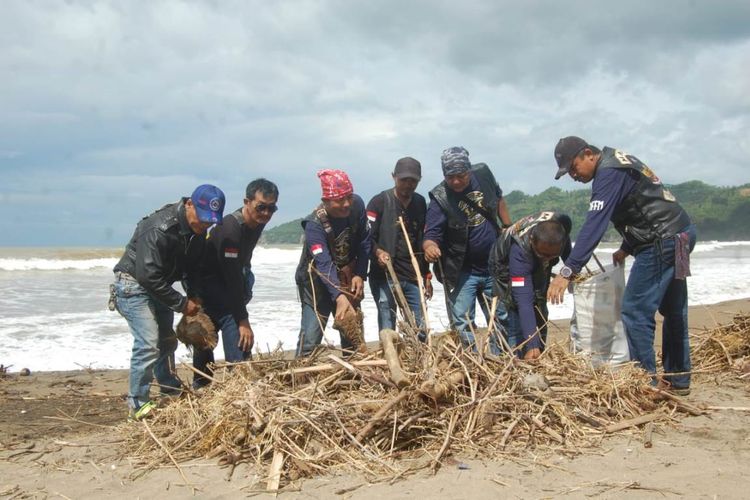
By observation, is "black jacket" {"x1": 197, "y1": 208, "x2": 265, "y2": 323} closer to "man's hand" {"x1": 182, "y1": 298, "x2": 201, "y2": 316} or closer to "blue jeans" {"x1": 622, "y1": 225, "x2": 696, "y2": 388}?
"man's hand" {"x1": 182, "y1": 298, "x2": 201, "y2": 316}

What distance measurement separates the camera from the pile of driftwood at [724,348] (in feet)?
17.4

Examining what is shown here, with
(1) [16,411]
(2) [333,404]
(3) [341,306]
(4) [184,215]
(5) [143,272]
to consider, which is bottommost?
(1) [16,411]

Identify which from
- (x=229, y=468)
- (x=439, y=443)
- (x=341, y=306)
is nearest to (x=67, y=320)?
(x=341, y=306)

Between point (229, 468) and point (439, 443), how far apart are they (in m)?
1.16

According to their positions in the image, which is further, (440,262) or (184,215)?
(440,262)

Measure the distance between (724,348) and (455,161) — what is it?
9.14 feet

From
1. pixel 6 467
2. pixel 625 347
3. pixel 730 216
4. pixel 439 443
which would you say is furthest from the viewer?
pixel 730 216

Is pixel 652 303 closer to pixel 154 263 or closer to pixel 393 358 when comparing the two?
pixel 393 358

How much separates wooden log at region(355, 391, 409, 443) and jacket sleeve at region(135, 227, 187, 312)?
1.94 meters

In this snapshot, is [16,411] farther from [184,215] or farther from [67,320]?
[67,320]

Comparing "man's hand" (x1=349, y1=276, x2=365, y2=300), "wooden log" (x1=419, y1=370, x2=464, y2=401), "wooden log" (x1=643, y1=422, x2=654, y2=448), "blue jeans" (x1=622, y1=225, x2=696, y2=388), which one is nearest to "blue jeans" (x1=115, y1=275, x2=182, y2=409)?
"man's hand" (x1=349, y1=276, x2=365, y2=300)

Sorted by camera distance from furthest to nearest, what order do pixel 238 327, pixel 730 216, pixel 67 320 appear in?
pixel 730 216 < pixel 67 320 < pixel 238 327

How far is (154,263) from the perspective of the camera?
4.52m

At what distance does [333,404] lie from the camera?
3572 millimetres
